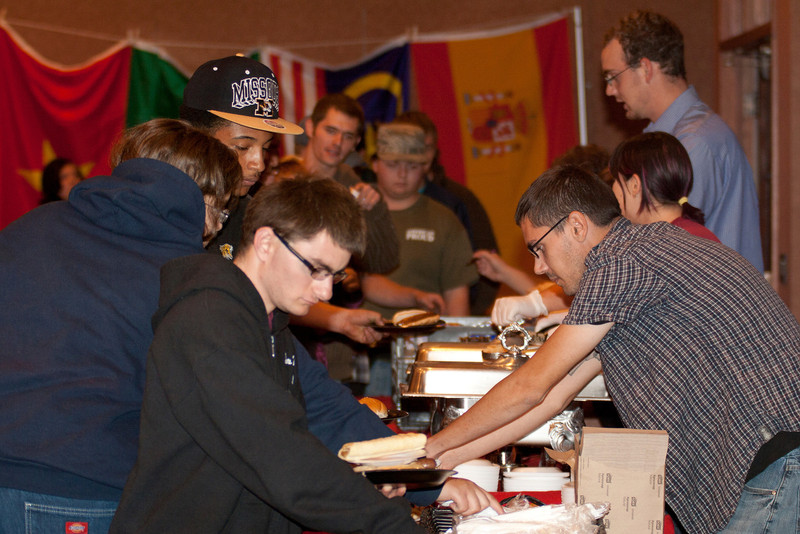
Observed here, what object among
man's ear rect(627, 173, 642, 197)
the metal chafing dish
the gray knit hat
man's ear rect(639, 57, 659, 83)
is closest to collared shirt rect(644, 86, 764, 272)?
man's ear rect(639, 57, 659, 83)

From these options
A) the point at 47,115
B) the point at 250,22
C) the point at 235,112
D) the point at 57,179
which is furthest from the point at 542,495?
the point at 250,22

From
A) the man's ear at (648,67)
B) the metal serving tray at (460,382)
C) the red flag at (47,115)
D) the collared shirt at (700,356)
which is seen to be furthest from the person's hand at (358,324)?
the red flag at (47,115)

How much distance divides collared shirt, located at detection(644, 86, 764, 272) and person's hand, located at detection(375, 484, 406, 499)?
1.81 metres

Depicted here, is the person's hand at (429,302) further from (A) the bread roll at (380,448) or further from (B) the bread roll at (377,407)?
(A) the bread roll at (380,448)

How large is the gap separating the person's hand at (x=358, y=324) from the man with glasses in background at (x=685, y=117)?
123 centimetres

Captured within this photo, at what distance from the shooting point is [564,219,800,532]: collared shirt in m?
1.57

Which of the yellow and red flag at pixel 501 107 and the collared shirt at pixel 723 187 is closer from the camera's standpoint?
the collared shirt at pixel 723 187

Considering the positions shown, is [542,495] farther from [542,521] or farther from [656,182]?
→ [656,182]

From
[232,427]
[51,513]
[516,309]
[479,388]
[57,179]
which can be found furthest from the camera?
[57,179]

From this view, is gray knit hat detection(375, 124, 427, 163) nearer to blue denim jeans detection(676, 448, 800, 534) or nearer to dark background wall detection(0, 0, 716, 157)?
dark background wall detection(0, 0, 716, 157)

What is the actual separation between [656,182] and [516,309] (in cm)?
64

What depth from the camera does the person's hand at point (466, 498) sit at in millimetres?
1511

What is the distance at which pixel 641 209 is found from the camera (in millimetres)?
2236

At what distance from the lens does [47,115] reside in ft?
16.6
